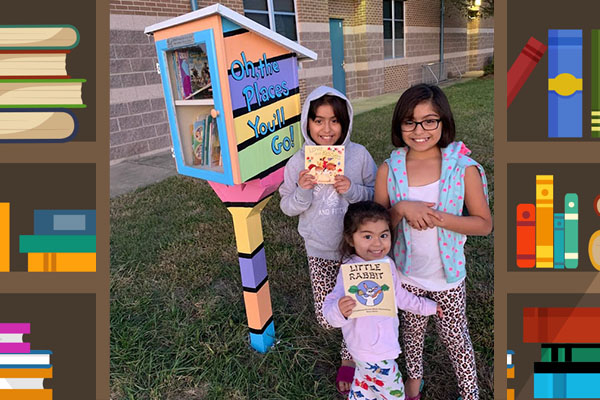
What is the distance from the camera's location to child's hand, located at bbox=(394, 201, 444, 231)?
67.4 inches

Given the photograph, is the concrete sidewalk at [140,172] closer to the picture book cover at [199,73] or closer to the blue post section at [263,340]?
the picture book cover at [199,73]

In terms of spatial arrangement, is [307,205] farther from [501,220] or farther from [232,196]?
[501,220]

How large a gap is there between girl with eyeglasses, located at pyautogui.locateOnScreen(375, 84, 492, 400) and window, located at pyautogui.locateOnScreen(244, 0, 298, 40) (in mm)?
8818

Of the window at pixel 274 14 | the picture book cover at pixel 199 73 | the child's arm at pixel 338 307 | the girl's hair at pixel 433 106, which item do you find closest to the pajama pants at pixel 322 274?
the child's arm at pixel 338 307

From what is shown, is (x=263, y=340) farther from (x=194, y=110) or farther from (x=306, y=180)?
(x=194, y=110)

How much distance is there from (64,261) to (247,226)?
1006mm

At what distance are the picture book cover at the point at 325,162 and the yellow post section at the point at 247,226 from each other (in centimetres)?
50

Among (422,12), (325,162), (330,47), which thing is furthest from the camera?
(422,12)

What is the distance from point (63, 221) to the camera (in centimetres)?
157

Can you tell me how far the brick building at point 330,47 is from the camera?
7477 millimetres

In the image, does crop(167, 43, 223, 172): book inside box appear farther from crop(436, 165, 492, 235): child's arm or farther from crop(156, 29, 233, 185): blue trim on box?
crop(436, 165, 492, 235): child's arm

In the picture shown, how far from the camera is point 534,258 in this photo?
4.45 feet

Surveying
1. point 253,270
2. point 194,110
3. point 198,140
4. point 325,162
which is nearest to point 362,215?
point 325,162

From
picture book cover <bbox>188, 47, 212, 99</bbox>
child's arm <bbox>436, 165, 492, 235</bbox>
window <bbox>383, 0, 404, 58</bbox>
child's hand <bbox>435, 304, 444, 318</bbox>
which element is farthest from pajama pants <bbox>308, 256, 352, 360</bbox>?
window <bbox>383, 0, 404, 58</bbox>
